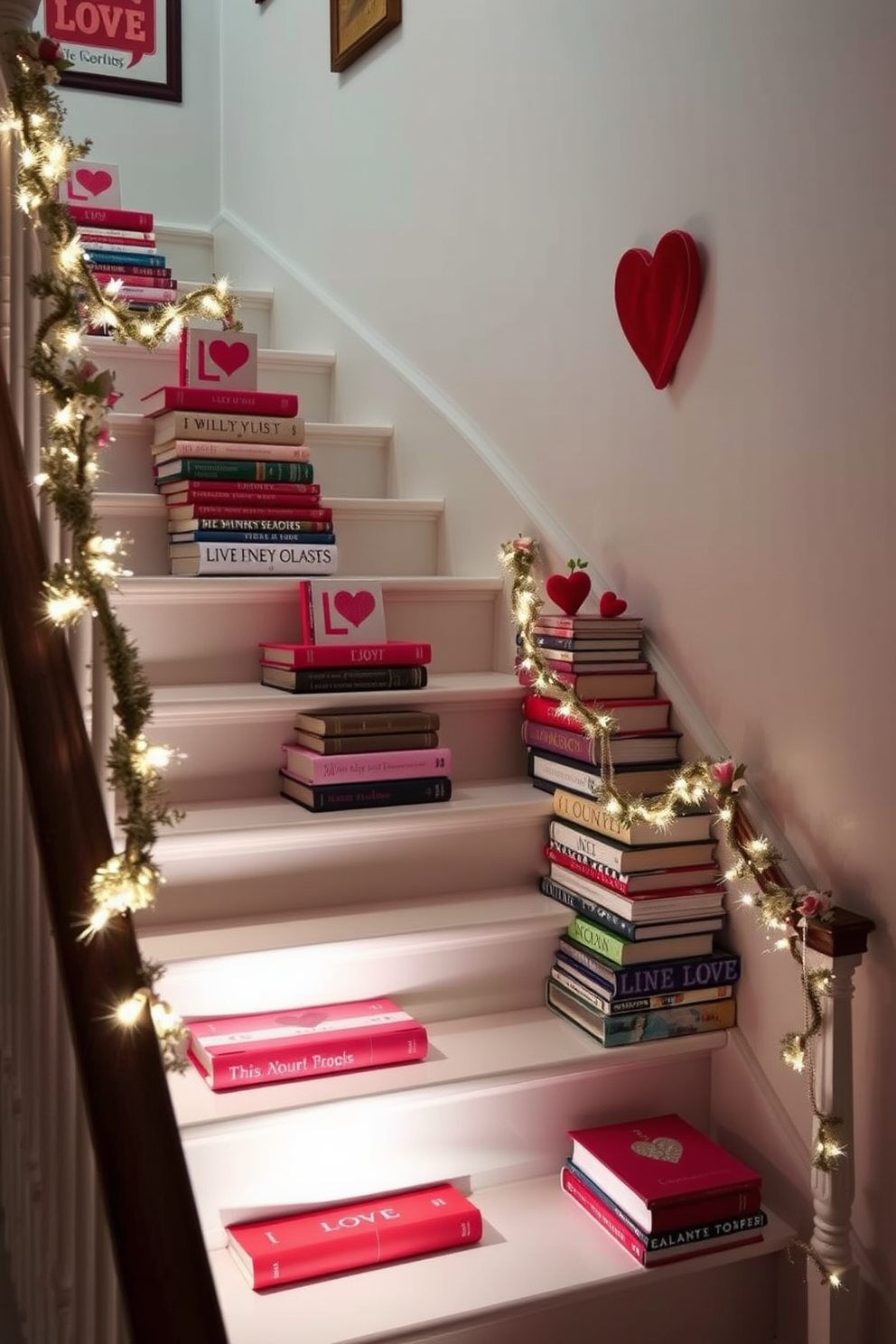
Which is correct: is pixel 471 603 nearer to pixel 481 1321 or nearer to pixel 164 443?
pixel 164 443

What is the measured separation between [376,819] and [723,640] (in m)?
0.61

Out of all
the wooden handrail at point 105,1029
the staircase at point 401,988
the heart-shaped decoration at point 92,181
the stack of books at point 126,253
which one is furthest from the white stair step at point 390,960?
the heart-shaped decoration at point 92,181

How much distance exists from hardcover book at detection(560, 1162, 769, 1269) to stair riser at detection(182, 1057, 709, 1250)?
0.38 feet

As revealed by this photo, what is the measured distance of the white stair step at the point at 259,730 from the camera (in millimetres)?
2090

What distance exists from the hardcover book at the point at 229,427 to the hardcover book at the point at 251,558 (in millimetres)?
194

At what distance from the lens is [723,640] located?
1969 millimetres

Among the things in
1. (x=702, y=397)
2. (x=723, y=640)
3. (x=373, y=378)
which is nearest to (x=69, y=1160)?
(x=723, y=640)

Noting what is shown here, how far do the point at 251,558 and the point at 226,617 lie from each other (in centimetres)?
13

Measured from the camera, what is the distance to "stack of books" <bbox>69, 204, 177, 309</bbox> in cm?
308

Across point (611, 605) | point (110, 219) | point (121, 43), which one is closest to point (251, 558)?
point (611, 605)

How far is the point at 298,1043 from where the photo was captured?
1.79 meters

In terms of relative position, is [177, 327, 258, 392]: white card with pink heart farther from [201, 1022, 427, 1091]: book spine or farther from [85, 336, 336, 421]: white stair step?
[201, 1022, 427, 1091]: book spine

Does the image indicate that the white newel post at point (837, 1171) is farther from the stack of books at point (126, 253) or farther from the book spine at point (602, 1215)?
the stack of books at point (126, 253)

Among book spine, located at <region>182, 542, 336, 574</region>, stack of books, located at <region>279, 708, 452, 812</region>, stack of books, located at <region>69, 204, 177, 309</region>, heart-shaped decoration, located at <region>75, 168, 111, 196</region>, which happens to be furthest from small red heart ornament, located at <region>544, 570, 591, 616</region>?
heart-shaped decoration, located at <region>75, 168, 111, 196</region>
